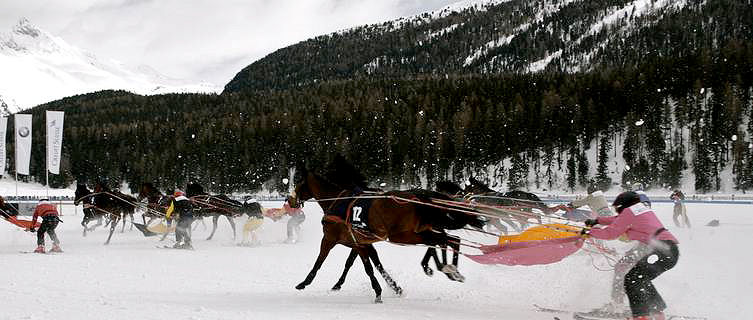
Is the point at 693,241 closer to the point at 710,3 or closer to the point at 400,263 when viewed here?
the point at 400,263

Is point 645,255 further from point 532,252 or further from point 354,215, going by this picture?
point 354,215

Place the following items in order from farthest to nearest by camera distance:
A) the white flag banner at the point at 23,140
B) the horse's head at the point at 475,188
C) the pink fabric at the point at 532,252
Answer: the white flag banner at the point at 23,140 < the horse's head at the point at 475,188 < the pink fabric at the point at 532,252

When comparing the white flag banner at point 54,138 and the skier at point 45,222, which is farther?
the white flag banner at point 54,138

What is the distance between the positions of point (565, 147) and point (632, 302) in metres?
73.8

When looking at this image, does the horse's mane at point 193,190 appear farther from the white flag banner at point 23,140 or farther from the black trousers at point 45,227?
the white flag banner at point 23,140

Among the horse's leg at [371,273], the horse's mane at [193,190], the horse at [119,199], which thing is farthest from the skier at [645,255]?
the horse at [119,199]

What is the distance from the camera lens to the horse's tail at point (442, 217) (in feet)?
29.3

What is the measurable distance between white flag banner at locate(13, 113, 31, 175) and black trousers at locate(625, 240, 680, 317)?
3501cm

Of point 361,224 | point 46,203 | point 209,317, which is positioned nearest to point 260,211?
point 46,203

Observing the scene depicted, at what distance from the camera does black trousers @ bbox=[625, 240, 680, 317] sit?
20.5 feet

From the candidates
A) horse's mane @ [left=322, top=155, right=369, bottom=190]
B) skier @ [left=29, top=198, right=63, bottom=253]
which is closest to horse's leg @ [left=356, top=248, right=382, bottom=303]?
horse's mane @ [left=322, top=155, right=369, bottom=190]

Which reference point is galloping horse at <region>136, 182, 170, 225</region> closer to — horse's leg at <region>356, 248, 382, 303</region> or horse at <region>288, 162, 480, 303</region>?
horse at <region>288, 162, 480, 303</region>

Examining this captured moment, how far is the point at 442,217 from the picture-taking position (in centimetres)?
897

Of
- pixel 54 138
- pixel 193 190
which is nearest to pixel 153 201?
pixel 193 190
